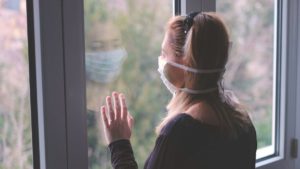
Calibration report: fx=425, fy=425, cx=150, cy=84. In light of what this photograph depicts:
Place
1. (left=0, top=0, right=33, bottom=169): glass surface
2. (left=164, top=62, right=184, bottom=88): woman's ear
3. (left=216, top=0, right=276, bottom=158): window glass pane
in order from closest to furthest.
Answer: (left=164, top=62, right=184, bottom=88): woman's ear, (left=0, top=0, right=33, bottom=169): glass surface, (left=216, top=0, right=276, bottom=158): window glass pane

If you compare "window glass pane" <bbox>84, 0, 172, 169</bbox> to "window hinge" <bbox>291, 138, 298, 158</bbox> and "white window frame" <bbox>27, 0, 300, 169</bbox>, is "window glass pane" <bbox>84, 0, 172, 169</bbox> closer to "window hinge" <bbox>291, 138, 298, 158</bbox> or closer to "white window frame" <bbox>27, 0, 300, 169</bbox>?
"white window frame" <bbox>27, 0, 300, 169</bbox>

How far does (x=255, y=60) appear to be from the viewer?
2.10 meters

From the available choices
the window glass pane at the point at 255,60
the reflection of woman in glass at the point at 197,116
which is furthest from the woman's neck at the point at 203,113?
the window glass pane at the point at 255,60

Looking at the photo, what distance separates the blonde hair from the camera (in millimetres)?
1083

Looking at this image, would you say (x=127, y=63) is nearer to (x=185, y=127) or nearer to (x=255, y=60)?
(x=185, y=127)

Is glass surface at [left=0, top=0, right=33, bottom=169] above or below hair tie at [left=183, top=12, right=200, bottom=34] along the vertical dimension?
below

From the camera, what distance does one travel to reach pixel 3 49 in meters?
1.27

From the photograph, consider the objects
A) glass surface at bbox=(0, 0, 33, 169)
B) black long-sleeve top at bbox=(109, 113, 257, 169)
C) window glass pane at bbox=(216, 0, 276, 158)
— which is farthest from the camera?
window glass pane at bbox=(216, 0, 276, 158)

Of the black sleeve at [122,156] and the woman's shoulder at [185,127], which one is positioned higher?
the woman's shoulder at [185,127]

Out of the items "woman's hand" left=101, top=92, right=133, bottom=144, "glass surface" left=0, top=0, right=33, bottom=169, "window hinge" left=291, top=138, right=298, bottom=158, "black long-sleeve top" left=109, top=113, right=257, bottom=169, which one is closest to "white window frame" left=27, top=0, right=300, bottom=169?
"glass surface" left=0, top=0, right=33, bottom=169

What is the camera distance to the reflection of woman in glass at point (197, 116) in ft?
3.41

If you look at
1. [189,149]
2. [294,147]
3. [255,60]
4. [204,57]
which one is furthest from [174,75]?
[294,147]

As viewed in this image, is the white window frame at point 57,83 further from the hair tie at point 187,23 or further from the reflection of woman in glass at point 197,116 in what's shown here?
the hair tie at point 187,23

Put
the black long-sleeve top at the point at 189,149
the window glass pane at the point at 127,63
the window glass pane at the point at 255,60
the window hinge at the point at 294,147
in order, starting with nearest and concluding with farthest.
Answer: the black long-sleeve top at the point at 189,149 < the window glass pane at the point at 127,63 < the window glass pane at the point at 255,60 < the window hinge at the point at 294,147
